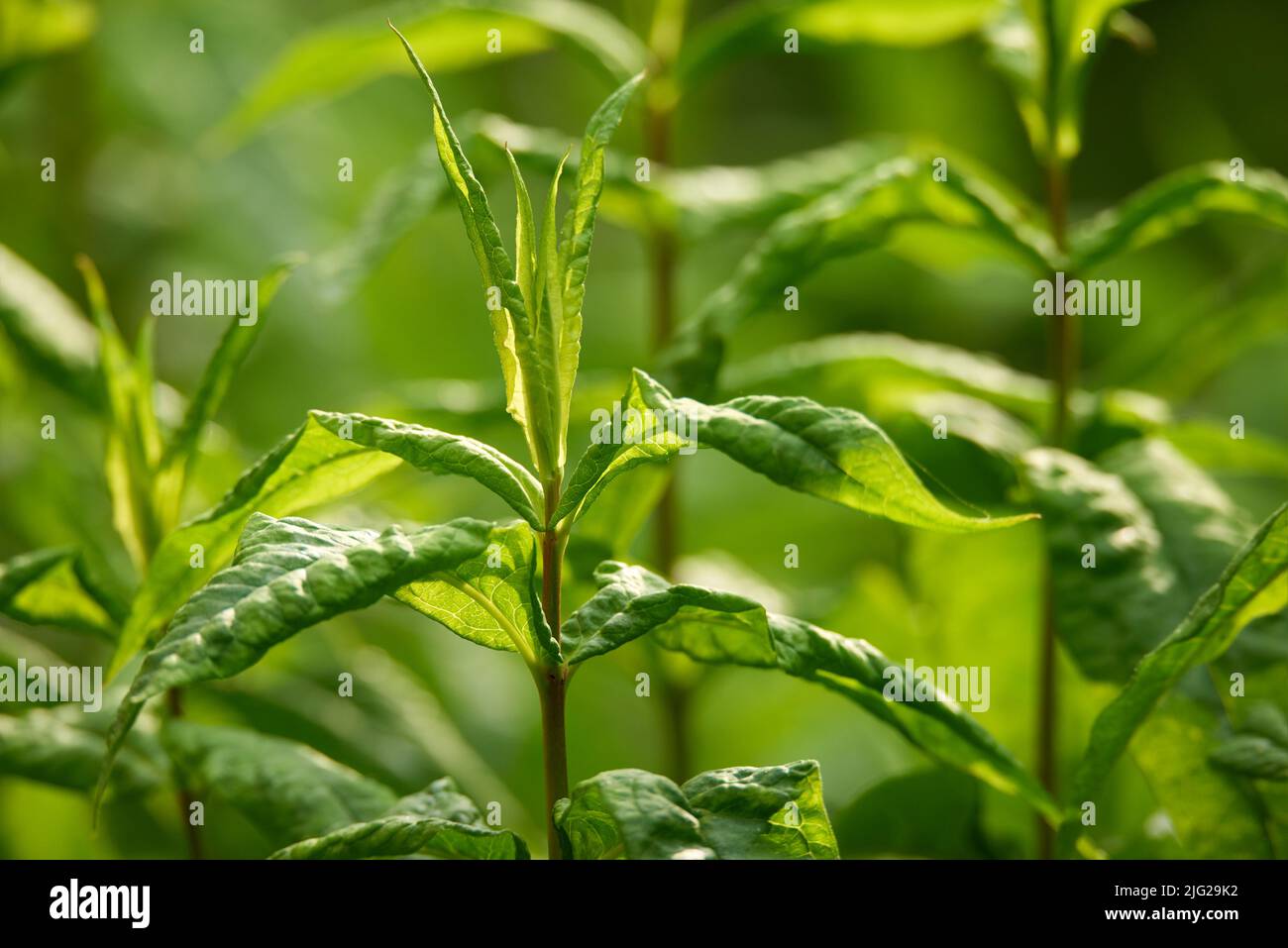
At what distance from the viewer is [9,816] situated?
128 centimetres

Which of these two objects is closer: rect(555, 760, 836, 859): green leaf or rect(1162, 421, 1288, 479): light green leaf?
rect(555, 760, 836, 859): green leaf

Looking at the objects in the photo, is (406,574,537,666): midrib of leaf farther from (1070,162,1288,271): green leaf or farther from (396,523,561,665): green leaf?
(1070,162,1288,271): green leaf

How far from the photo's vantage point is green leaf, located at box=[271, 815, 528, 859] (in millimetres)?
562

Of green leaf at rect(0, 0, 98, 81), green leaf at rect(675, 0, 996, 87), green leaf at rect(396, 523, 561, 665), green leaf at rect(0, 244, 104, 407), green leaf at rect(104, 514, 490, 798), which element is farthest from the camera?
green leaf at rect(0, 0, 98, 81)

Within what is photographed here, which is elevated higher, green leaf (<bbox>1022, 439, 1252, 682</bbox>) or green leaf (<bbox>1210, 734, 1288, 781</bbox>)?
green leaf (<bbox>1022, 439, 1252, 682</bbox>)

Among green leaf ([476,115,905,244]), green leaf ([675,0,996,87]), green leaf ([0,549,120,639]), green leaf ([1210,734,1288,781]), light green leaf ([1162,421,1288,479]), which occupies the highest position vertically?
green leaf ([675,0,996,87])

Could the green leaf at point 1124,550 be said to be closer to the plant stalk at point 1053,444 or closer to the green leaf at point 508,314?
the plant stalk at point 1053,444

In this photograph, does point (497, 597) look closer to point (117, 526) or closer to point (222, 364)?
point (222, 364)

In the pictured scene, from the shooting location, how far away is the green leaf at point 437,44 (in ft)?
3.39

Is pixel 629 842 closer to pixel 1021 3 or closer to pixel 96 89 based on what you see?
pixel 1021 3

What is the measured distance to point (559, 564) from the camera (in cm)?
61

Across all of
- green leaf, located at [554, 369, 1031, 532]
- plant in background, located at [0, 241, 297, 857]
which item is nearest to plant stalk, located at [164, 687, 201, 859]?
plant in background, located at [0, 241, 297, 857]

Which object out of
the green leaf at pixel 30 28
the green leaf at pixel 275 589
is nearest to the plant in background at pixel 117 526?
the green leaf at pixel 275 589
